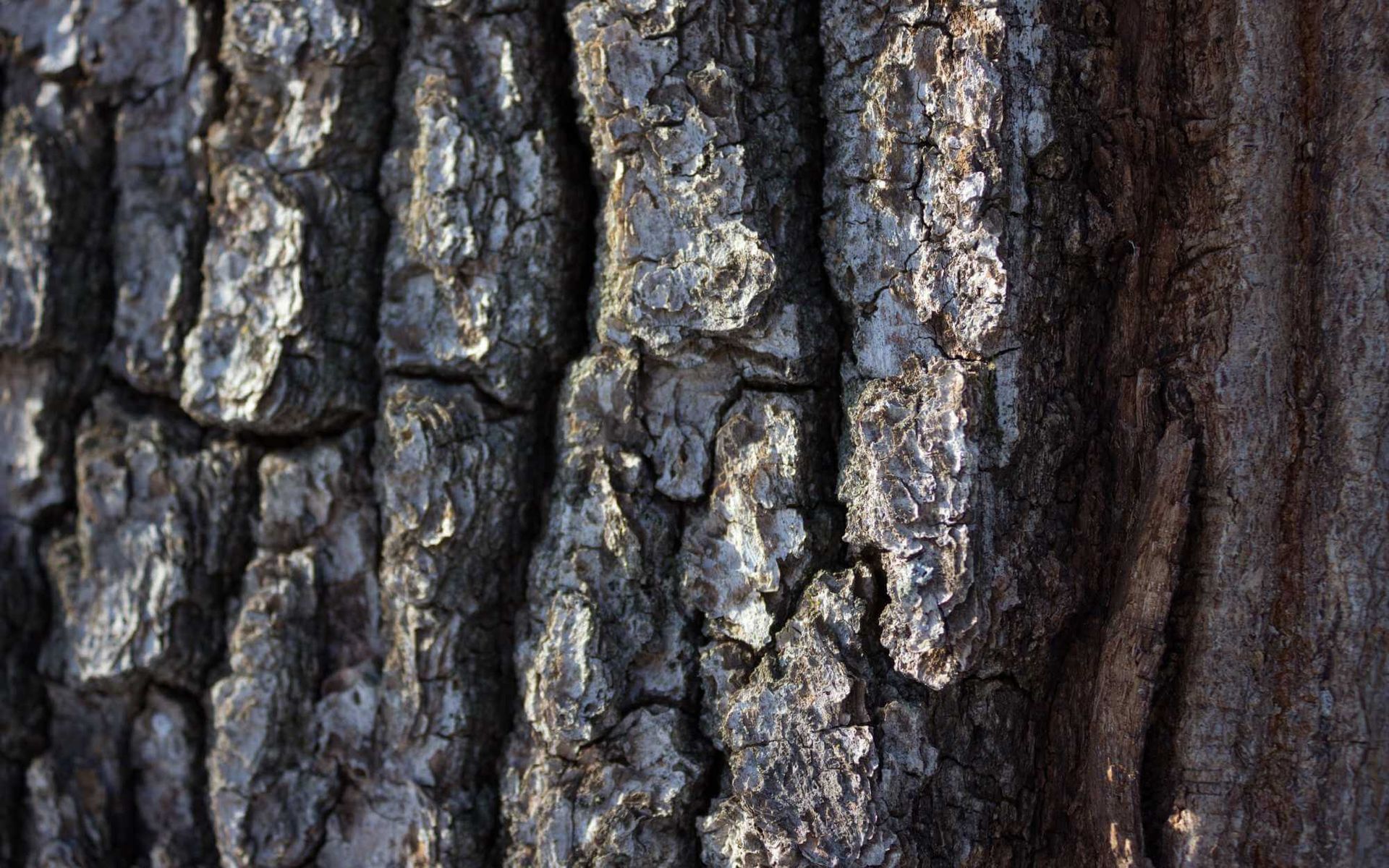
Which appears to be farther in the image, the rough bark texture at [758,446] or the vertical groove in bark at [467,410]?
the vertical groove in bark at [467,410]

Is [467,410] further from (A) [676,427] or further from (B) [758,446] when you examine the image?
(B) [758,446]

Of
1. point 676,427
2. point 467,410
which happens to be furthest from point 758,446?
point 467,410

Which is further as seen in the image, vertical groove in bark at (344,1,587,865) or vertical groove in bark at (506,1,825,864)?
vertical groove in bark at (344,1,587,865)

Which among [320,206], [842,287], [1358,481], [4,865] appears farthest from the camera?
[4,865]

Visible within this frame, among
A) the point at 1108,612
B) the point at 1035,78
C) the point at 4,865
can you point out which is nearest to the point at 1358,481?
the point at 1108,612

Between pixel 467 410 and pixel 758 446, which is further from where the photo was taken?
pixel 467 410

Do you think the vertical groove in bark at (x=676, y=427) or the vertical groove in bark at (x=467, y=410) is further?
→ the vertical groove in bark at (x=467, y=410)

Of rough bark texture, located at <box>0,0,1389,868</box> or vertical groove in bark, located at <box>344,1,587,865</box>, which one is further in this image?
vertical groove in bark, located at <box>344,1,587,865</box>

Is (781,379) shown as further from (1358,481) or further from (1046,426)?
(1358,481)
